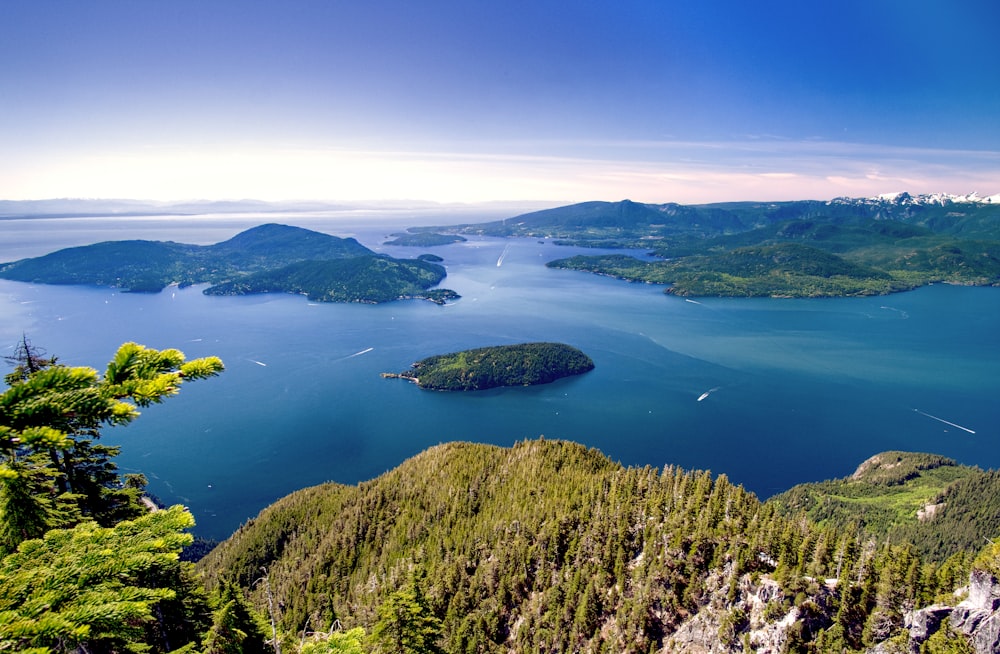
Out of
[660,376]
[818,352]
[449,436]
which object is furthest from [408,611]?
[818,352]

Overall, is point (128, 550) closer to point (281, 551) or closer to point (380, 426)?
point (281, 551)

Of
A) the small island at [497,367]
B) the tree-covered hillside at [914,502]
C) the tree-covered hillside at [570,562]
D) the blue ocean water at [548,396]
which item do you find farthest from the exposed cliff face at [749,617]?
the small island at [497,367]

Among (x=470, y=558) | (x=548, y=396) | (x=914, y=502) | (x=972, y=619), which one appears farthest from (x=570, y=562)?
(x=548, y=396)

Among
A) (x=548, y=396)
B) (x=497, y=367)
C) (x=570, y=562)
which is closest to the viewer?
(x=570, y=562)

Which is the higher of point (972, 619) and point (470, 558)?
point (972, 619)

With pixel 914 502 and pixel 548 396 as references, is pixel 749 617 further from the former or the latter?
pixel 548 396

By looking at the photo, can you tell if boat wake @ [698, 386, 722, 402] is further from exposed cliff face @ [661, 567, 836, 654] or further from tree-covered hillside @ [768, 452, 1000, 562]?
exposed cliff face @ [661, 567, 836, 654]
